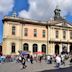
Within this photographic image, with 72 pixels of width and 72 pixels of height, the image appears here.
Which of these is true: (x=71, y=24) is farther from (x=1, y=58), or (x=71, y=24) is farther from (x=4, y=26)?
(x=1, y=58)

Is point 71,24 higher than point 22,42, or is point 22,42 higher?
point 71,24

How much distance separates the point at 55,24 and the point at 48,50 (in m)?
7.00

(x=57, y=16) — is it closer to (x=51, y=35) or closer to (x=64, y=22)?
(x=64, y=22)

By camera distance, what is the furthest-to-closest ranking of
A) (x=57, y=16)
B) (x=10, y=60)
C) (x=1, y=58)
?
(x=57, y=16), (x=10, y=60), (x=1, y=58)

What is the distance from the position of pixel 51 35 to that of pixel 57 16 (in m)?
10.2

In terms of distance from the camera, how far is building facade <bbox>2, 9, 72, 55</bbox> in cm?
5363

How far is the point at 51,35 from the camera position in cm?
5950

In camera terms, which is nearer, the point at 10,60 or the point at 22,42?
the point at 10,60

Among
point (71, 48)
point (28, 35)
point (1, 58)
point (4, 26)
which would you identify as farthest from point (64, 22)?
point (1, 58)

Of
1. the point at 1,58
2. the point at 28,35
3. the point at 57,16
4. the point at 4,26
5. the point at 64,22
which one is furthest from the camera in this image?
the point at 57,16

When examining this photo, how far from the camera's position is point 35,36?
58094 millimetres

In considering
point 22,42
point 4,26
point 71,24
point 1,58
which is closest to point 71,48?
point 71,24

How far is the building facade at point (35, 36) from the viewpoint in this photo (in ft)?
176

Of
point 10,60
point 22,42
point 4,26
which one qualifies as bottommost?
point 10,60
